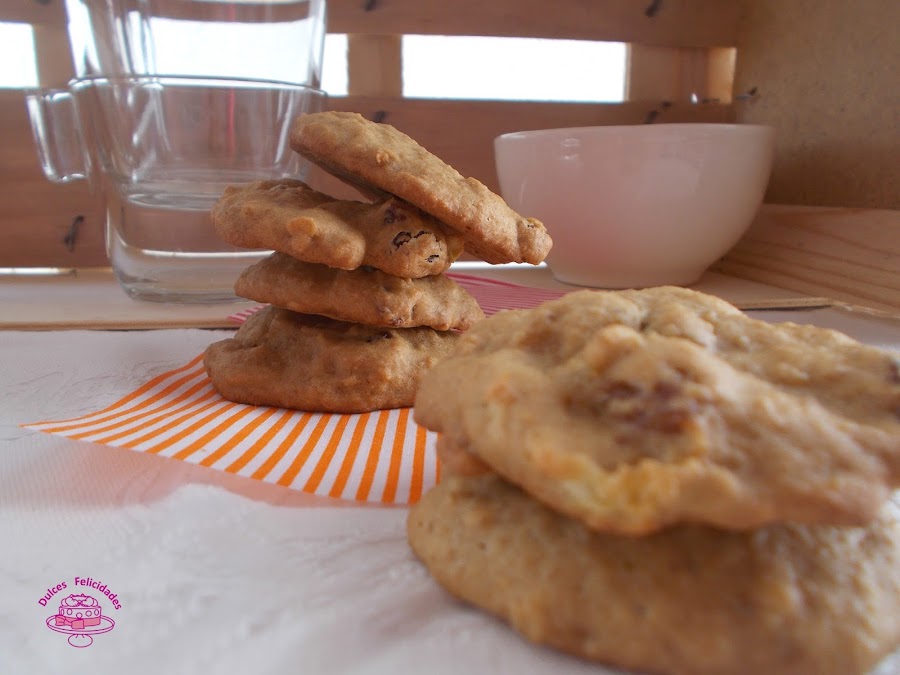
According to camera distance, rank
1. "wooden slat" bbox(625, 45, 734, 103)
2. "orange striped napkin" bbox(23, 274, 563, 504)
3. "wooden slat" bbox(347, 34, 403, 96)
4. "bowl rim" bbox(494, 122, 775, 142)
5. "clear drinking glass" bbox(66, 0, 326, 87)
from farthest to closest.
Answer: "wooden slat" bbox(625, 45, 734, 103), "wooden slat" bbox(347, 34, 403, 96), "bowl rim" bbox(494, 122, 775, 142), "clear drinking glass" bbox(66, 0, 326, 87), "orange striped napkin" bbox(23, 274, 563, 504)

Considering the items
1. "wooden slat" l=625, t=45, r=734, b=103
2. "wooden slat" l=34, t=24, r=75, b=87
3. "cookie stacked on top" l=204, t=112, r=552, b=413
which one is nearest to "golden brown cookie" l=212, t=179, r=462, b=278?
"cookie stacked on top" l=204, t=112, r=552, b=413

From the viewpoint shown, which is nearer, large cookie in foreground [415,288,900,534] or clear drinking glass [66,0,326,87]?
large cookie in foreground [415,288,900,534]

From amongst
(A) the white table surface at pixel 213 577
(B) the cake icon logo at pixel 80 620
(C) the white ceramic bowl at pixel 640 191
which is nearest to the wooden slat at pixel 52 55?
(C) the white ceramic bowl at pixel 640 191

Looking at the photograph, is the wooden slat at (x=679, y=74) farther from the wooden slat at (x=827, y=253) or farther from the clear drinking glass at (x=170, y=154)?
Answer: the clear drinking glass at (x=170, y=154)

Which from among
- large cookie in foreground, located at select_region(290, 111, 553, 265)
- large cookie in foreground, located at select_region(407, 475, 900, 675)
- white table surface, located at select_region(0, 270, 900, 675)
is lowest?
white table surface, located at select_region(0, 270, 900, 675)

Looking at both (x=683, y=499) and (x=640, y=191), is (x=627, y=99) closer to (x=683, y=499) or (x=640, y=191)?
(x=640, y=191)

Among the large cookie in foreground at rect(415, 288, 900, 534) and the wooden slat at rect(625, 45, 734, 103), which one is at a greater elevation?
the wooden slat at rect(625, 45, 734, 103)

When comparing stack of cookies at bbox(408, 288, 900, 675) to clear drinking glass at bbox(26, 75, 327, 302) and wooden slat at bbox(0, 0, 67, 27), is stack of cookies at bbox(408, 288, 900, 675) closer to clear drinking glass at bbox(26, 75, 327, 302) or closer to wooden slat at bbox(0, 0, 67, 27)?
clear drinking glass at bbox(26, 75, 327, 302)
